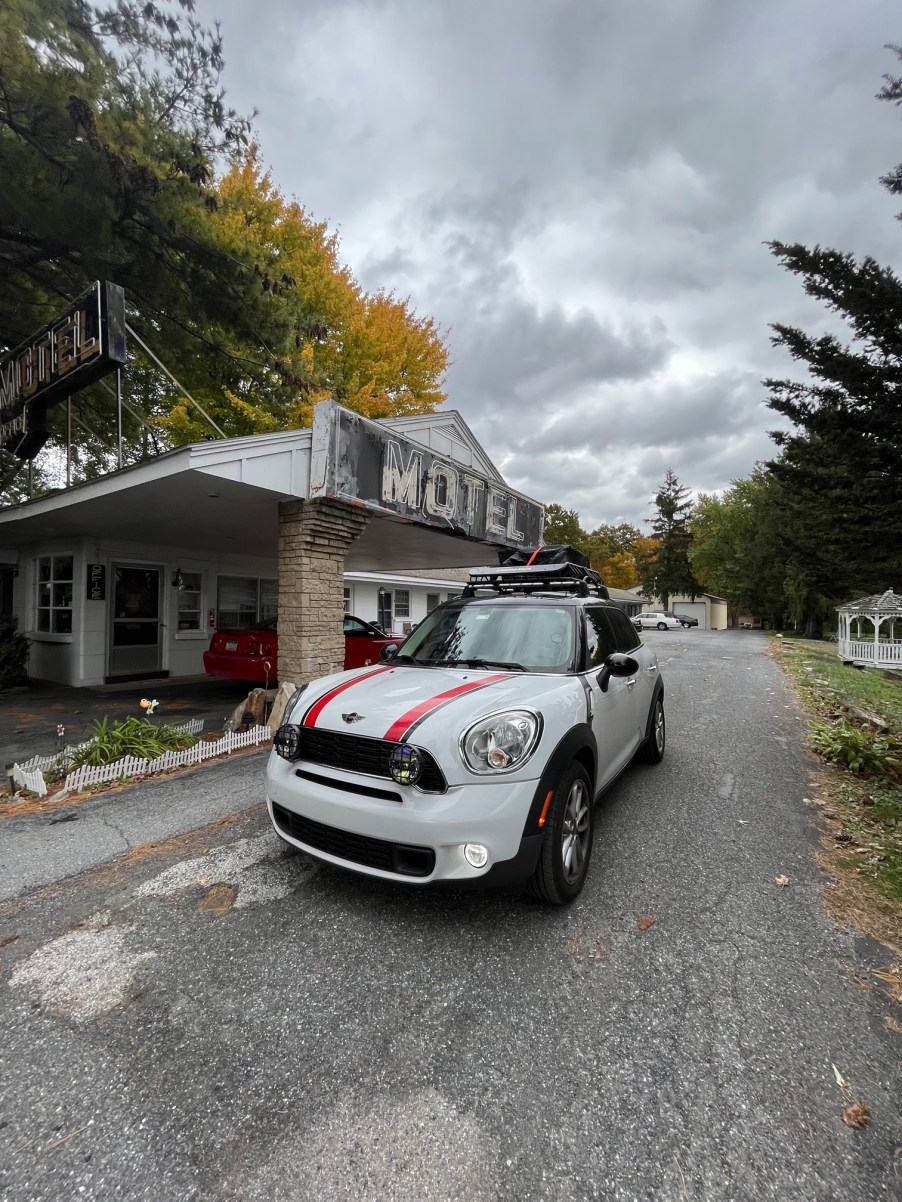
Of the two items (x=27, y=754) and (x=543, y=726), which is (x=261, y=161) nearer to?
(x=27, y=754)

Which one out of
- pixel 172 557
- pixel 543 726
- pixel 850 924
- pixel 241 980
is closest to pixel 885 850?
pixel 850 924

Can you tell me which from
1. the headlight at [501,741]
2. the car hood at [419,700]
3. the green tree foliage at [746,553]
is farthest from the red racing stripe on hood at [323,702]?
the green tree foliage at [746,553]

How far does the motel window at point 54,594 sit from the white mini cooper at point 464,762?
924 centimetres

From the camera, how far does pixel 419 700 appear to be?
9.44 feet

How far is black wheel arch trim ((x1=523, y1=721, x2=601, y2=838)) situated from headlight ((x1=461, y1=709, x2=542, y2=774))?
0.16 meters

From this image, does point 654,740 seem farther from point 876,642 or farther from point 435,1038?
point 876,642

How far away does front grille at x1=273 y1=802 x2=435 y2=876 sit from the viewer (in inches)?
96.9

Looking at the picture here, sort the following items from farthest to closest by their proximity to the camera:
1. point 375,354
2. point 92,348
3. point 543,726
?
point 375,354 < point 92,348 < point 543,726

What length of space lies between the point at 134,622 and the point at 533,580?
9099 millimetres

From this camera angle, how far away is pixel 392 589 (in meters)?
20.0

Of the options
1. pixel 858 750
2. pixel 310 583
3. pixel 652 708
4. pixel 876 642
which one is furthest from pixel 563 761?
pixel 876 642

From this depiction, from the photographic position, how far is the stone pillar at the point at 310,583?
6629mm

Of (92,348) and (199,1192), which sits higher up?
(92,348)

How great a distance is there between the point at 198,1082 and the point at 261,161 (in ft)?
53.9
